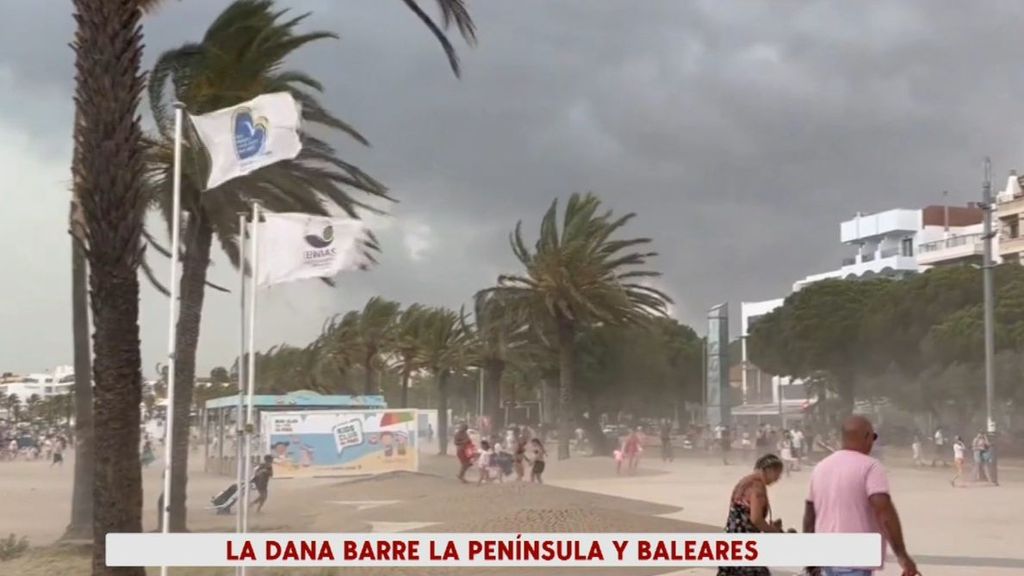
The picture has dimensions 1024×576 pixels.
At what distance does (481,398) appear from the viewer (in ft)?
171

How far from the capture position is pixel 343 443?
27.9m

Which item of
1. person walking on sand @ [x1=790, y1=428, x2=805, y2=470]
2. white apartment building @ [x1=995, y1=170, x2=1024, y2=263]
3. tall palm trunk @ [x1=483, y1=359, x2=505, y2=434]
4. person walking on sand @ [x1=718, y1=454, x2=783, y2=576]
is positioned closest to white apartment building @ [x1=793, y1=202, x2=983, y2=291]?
white apartment building @ [x1=995, y1=170, x2=1024, y2=263]

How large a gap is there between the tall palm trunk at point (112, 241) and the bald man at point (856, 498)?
5.83m

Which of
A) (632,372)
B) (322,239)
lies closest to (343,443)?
(322,239)

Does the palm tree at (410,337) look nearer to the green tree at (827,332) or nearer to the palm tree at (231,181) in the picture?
the green tree at (827,332)

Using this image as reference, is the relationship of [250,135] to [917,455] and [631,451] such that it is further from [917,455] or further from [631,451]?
[917,455]

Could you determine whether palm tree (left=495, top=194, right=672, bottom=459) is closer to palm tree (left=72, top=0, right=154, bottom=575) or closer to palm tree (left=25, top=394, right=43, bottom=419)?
palm tree (left=72, top=0, right=154, bottom=575)

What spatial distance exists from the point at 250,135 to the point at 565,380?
106ft

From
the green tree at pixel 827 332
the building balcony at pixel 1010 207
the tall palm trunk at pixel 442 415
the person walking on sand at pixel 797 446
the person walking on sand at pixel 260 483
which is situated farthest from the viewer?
the building balcony at pixel 1010 207

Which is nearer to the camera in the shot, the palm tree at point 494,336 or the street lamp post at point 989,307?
the street lamp post at point 989,307

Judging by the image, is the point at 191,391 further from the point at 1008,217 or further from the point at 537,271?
the point at 1008,217

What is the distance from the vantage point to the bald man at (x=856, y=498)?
243 inches

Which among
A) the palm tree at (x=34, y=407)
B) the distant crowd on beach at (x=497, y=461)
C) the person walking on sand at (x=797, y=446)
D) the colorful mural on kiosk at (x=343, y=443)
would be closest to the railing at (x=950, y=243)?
the person walking on sand at (x=797, y=446)

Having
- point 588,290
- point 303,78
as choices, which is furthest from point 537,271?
point 303,78
